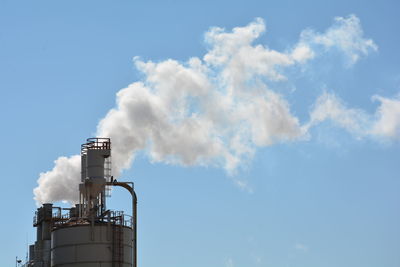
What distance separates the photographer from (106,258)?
144 feet

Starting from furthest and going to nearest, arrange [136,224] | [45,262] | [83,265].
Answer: [45,262] → [136,224] → [83,265]

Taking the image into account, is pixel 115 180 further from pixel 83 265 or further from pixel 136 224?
pixel 83 265

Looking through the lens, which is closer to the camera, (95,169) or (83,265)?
(83,265)

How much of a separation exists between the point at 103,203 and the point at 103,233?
259 cm

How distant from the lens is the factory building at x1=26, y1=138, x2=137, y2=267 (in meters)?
43.8

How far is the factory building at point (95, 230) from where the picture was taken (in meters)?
43.8

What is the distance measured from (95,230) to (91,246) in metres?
1.04

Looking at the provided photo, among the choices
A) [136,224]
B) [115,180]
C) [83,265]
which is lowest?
[83,265]

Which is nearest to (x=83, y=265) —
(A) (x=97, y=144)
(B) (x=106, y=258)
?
(B) (x=106, y=258)

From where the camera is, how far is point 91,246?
43.7m

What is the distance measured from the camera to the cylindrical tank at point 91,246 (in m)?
43.6

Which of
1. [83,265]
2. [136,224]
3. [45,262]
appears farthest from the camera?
[45,262]

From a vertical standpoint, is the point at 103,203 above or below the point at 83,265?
above

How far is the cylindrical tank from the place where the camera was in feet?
143
